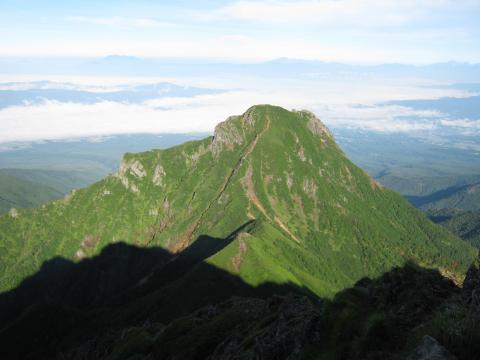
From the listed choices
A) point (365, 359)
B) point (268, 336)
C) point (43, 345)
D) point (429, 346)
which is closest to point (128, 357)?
point (268, 336)

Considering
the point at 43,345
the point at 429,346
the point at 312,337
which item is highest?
the point at 429,346

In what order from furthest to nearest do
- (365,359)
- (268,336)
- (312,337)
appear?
(268,336)
(312,337)
(365,359)

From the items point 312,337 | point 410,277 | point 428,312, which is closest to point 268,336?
point 312,337

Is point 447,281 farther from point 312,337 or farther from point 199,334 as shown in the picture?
point 199,334

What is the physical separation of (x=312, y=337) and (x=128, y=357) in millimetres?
57959

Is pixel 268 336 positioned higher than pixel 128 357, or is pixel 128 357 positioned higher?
pixel 268 336

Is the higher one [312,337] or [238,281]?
[312,337]

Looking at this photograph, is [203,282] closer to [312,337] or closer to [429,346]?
[312,337]

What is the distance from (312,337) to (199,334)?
4021 centimetres

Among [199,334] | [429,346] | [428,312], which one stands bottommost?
[199,334]

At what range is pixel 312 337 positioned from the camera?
40.4 meters

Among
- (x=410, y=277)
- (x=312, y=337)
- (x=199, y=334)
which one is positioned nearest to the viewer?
(x=312, y=337)

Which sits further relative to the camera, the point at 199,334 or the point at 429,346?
the point at 199,334

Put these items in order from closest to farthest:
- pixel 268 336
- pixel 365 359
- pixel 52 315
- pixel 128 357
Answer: pixel 365 359 → pixel 268 336 → pixel 128 357 → pixel 52 315
